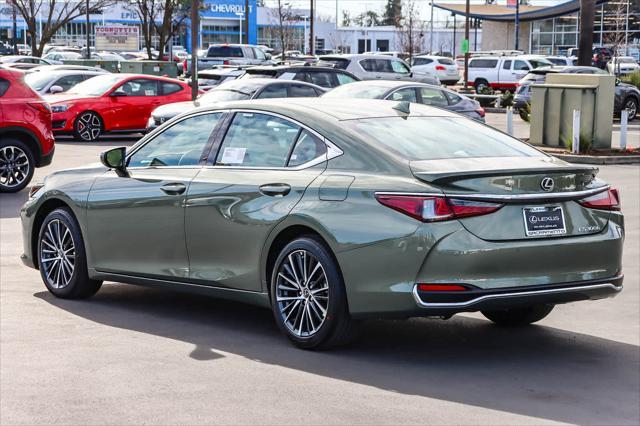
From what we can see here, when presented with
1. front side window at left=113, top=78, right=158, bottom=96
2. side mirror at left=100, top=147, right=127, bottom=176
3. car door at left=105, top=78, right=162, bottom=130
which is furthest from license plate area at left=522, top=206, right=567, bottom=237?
front side window at left=113, top=78, right=158, bottom=96

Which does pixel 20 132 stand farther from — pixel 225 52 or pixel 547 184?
pixel 225 52

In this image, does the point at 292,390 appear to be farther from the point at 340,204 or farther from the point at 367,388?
the point at 340,204

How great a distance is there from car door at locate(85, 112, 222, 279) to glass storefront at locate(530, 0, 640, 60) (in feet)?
231

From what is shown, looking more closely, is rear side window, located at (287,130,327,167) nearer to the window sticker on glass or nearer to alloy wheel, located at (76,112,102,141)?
the window sticker on glass

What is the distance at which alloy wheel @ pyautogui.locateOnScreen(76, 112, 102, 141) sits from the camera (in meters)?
25.9

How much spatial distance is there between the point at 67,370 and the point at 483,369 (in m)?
2.39

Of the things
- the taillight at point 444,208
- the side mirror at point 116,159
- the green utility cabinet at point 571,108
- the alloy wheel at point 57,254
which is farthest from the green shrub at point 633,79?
the taillight at point 444,208

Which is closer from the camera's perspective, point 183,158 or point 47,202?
point 183,158

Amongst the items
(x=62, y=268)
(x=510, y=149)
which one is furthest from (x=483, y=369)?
(x=62, y=268)

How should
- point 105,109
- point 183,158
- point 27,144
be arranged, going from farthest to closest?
point 105,109, point 27,144, point 183,158

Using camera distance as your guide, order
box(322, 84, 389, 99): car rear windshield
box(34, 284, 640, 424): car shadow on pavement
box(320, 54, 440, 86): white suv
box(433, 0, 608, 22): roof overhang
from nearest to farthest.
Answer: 1. box(34, 284, 640, 424): car shadow on pavement
2. box(322, 84, 389, 99): car rear windshield
3. box(320, 54, 440, 86): white suv
4. box(433, 0, 608, 22): roof overhang

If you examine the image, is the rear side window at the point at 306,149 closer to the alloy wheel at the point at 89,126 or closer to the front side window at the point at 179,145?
the front side window at the point at 179,145

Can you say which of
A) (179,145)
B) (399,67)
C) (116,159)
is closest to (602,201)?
(179,145)

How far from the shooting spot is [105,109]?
2622 centimetres
